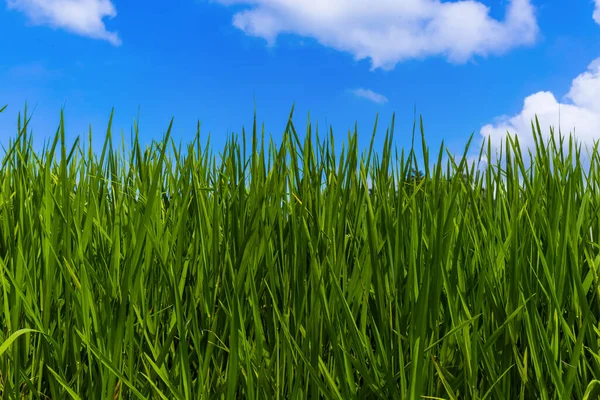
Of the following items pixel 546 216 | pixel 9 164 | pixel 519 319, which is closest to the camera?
pixel 519 319

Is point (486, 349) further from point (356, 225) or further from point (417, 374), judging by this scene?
point (356, 225)

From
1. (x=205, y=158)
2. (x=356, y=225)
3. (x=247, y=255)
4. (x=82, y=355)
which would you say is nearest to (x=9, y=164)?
(x=205, y=158)

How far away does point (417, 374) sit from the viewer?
96 cm

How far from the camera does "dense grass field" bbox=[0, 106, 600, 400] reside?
1019 mm

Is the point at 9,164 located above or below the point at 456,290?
above

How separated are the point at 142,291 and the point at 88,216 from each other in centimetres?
22

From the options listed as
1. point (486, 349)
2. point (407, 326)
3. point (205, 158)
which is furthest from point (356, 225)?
point (205, 158)

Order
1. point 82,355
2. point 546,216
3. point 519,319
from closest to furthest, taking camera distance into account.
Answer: point 519,319
point 82,355
point 546,216

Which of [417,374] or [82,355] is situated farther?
[82,355]

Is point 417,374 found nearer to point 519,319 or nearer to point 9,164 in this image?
point 519,319

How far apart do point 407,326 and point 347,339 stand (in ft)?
0.42

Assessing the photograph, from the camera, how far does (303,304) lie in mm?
1070

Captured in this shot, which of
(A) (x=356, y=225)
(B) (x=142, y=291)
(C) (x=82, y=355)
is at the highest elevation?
(A) (x=356, y=225)

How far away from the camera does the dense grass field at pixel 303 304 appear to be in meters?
1.02
